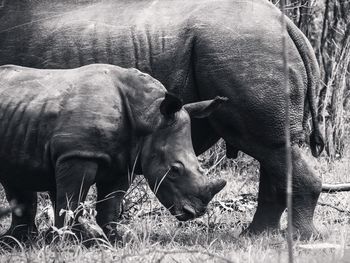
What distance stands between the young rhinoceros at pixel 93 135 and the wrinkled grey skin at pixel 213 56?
447mm

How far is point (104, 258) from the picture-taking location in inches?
150

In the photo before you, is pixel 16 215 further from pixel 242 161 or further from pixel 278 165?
pixel 242 161

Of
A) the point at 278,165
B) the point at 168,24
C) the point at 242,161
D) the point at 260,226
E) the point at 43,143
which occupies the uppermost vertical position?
the point at 168,24

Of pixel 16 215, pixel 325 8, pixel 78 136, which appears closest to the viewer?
pixel 78 136

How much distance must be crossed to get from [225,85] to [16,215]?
1501 mm

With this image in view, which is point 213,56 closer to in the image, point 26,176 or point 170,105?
point 170,105

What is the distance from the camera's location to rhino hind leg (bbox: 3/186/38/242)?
16.2ft

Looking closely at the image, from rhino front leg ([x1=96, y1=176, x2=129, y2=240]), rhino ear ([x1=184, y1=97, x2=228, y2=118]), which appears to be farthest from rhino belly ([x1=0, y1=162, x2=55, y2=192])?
rhino ear ([x1=184, y1=97, x2=228, y2=118])

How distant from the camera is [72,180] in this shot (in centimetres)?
438

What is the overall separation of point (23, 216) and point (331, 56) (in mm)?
4861

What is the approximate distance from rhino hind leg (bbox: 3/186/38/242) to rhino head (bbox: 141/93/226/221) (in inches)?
33.1

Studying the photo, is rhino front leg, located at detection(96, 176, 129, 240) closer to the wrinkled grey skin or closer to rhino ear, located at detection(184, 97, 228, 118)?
rhino ear, located at detection(184, 97, 228, 118)

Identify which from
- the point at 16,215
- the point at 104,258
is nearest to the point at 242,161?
the point at 16,215

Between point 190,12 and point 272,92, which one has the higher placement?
point 190,12
